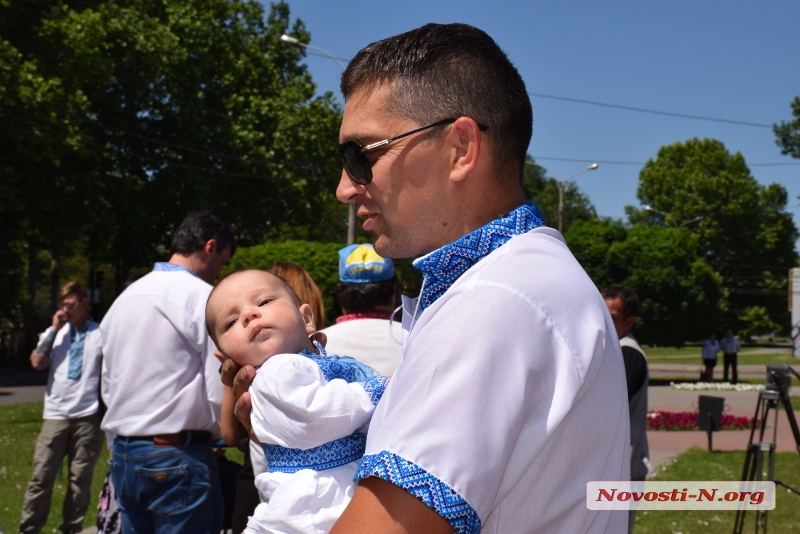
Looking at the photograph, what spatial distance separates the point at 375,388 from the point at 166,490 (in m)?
2.42

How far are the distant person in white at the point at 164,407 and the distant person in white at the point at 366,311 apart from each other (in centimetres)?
73

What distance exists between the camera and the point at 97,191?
27.9 m

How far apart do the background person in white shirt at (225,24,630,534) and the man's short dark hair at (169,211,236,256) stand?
332 centimetres

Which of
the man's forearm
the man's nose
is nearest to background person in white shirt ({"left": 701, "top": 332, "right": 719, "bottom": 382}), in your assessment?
the man's forearm

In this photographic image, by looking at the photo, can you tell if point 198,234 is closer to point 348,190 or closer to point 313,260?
point 348,190

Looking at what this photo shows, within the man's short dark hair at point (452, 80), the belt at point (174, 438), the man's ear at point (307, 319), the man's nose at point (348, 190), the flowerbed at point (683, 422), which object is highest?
the man's short dark hair at point (452, 80)

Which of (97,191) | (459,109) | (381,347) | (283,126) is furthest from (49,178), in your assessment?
(459,109)

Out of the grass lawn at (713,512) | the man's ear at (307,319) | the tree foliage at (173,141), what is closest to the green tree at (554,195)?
the tree foliage at (173,141)

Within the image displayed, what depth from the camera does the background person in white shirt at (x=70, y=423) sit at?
7.02 m

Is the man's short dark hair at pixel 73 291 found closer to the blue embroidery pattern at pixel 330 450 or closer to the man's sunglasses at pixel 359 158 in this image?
the blue embroidery pattern at pixel 330 450

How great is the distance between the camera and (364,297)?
A: 4.41 meters

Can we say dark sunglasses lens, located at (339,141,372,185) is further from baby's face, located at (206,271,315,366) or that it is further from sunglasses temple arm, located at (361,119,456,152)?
baby's face, located at (206,271,315,366)

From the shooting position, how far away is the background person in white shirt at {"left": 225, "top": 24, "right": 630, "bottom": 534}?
1246 millimetres

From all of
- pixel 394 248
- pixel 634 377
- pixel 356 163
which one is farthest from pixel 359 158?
pixel 634 377
